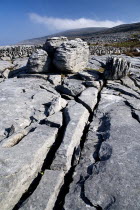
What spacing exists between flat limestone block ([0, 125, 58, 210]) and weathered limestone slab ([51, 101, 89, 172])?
80cm

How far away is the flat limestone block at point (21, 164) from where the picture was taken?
7.06 m

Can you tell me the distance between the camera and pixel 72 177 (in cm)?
841

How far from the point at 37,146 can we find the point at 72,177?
2248 mm

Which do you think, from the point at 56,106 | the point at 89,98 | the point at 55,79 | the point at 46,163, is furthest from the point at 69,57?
the point at 46,163

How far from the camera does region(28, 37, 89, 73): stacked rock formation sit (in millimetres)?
21406

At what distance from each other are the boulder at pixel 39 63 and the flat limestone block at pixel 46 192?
15.8m

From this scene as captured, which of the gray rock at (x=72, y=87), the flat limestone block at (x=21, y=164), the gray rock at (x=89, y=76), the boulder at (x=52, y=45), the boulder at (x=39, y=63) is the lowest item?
the flat limestone block at (x=21, y=164)

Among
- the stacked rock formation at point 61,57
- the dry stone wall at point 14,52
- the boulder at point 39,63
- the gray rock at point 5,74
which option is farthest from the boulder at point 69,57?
the dry stone wall at point 14,52

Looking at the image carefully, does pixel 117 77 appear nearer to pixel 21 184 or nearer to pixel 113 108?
pixel 113 108

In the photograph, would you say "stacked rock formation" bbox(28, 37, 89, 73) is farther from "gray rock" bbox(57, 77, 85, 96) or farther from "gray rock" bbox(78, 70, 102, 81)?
"gray rock" bbox(57, 77, 85, 96)

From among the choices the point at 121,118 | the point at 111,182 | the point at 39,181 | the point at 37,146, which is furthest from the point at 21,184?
the point at 121,118

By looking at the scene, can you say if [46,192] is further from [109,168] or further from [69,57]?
[69,57]

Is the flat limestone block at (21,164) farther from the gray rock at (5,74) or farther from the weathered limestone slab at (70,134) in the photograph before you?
the gray rock at (5,74)

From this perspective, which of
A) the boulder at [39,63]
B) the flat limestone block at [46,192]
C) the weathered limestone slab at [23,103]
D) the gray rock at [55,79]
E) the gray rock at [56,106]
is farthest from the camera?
the boulder at [39,63]
